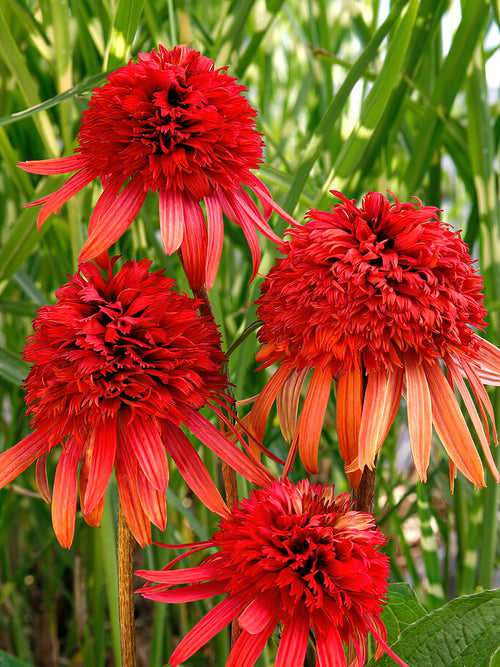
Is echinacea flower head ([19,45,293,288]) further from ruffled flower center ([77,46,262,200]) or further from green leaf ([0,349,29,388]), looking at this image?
green leaf ([0,349,29,388])

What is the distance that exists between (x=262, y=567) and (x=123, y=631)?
0.08 m

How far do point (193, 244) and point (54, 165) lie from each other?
76 millimetres

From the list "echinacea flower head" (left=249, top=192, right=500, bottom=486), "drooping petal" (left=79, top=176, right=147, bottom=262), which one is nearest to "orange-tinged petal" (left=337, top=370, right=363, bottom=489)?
"echinacea flower head" (left=249, top=192, right=500, bottom=486)

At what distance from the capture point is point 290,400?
0.29m

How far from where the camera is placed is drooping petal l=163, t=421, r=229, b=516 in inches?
10.0

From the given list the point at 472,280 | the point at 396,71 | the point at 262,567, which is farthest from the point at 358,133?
the point at 262,567

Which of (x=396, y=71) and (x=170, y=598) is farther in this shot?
(x=396, y=71)

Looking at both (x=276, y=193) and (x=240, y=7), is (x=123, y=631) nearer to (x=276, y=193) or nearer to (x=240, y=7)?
(x=240, y=7)

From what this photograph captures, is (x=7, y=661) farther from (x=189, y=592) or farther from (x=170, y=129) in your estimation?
(x=170, y=129)

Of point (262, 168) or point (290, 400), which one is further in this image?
point (262, 168)

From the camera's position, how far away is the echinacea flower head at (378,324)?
0.80 feet

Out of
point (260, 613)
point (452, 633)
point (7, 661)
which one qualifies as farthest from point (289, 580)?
point (7, 661)

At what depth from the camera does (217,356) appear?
0.88 ft

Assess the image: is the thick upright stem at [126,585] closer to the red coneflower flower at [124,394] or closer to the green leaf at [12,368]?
the red coneflower flower at [124,394]
